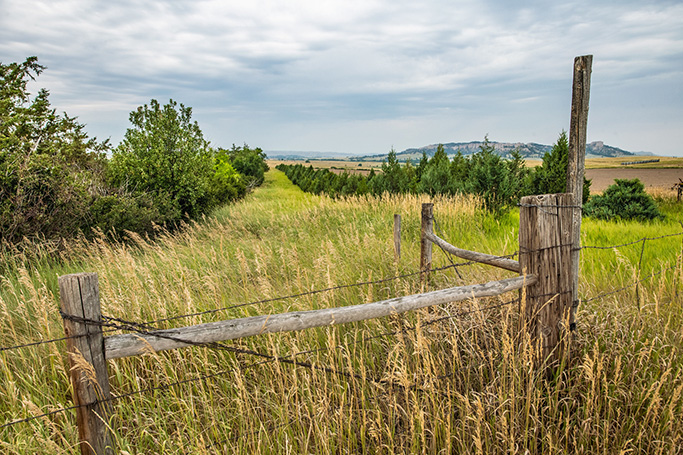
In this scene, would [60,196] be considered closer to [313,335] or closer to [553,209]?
[313,335]

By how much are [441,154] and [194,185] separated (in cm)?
1239

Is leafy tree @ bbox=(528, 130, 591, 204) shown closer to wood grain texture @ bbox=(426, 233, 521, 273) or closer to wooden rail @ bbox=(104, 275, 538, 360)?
wood grain texture @ bbox=(426, 233, 521, 273)

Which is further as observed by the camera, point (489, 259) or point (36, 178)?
point (36, 178)

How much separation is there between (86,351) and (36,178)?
7.17 metres

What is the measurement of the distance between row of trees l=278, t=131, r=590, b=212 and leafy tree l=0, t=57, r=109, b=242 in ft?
31.0

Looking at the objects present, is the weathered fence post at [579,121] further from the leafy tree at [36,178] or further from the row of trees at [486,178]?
the leafy tree at [36,178]

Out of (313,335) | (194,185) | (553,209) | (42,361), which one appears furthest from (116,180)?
(553,209)

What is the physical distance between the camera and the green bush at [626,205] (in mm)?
9141

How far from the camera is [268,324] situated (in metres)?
2.03

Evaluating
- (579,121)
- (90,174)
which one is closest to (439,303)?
(579,121)

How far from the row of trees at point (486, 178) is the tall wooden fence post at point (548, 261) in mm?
6479

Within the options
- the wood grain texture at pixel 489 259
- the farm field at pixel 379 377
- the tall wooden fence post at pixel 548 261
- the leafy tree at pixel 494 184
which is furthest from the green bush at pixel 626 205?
the tall wooden fence post at pixel 548 261

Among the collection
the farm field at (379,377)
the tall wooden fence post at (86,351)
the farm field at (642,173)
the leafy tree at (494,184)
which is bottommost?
the farm field at (379,377)

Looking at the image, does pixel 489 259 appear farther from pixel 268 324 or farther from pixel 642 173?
pixel 642 173
